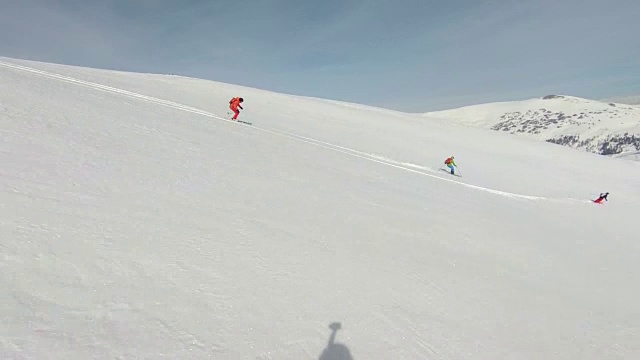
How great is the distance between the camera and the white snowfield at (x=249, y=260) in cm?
261

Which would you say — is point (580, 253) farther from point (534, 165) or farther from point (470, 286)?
point (534, 165)

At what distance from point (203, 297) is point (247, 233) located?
5.02 feet

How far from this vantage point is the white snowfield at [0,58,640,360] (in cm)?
261

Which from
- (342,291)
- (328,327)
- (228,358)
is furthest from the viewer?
(342,291)

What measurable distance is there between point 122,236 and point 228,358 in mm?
1779

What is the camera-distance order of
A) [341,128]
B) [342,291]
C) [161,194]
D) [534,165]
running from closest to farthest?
1. [342,291]
2. [161,194]
3. [341,128]
4. [534,165]

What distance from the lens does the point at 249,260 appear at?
12.7ft

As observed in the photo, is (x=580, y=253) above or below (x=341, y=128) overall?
below

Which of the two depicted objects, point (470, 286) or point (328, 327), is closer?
point (328, 327)

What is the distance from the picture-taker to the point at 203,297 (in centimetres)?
303

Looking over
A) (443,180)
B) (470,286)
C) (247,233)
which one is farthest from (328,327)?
(443,180)

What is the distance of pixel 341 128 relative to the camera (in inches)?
899

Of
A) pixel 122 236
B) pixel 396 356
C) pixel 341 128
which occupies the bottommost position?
pixel 396 356

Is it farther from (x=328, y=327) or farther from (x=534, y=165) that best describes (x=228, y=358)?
(x=534, y=165)
